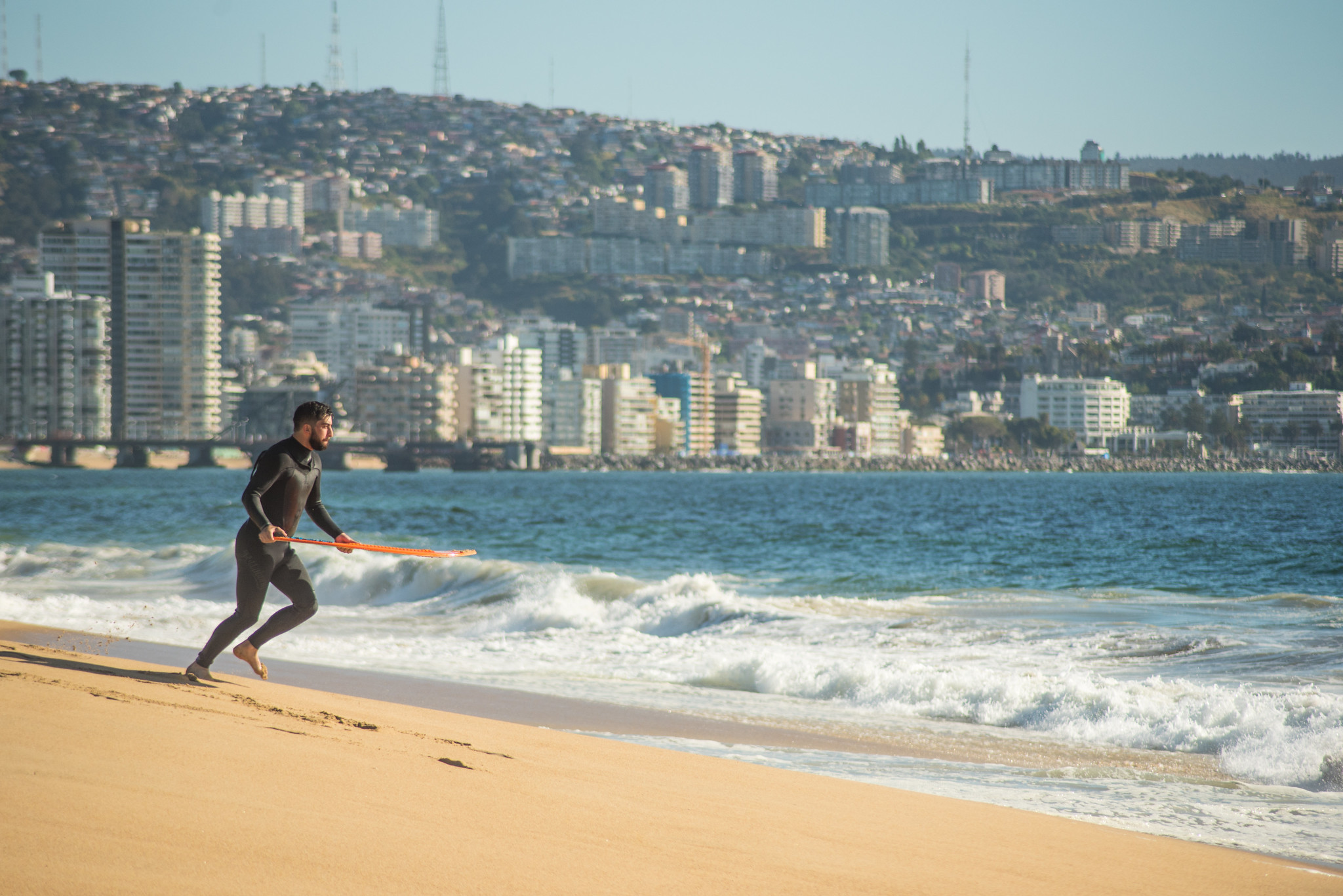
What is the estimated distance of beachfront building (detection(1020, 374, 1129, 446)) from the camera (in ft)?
521

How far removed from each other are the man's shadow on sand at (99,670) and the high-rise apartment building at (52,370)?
5481 inches

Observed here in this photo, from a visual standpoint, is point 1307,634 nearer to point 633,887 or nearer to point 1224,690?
point 1224,690

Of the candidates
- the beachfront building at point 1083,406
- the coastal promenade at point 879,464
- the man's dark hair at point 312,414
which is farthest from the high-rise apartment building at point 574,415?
the man's dark hair at point 312,414

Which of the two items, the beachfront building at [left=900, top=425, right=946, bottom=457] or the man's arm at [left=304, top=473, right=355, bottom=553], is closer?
the man's arm at [left=304, top=473, right=355, bottom=553]

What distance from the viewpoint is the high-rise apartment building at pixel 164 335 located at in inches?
5458

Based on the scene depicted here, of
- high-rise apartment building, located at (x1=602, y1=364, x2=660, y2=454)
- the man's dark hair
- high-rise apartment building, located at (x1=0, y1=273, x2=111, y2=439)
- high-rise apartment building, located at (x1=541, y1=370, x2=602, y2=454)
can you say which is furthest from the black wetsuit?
high-rise apartment building, located at (x1=602, y1=364, x2=660, y2=454)

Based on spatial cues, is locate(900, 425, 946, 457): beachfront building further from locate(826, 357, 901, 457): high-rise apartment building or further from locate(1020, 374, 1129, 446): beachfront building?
locate(1020, 374, 1129, 446): beachfront building

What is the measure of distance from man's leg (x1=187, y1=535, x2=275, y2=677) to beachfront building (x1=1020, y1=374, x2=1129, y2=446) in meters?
158

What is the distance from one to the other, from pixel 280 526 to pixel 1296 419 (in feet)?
416

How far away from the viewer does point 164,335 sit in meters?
142

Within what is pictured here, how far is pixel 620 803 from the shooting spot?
15.8ft

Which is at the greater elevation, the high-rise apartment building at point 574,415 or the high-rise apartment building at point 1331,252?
the high-rise apartment building at point 1331,252

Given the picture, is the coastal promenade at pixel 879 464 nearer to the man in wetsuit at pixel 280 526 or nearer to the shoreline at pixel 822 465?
the shoreline at pixel 822 465

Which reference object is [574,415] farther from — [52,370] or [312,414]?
[312,414]
